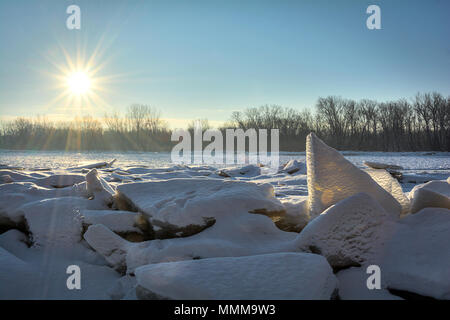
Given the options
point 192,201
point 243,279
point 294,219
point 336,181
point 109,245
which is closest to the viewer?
point 243,279

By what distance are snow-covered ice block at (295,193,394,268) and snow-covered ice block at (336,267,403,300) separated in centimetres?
6

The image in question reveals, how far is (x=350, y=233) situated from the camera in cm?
180

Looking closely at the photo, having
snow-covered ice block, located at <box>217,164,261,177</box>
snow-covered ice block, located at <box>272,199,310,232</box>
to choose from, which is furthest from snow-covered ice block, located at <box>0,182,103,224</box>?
snow-covered ice block, located at <box>217,164,261,177</box>

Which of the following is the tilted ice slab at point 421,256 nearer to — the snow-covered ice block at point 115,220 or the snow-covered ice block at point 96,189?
the snow-covered ice block at point 115,220

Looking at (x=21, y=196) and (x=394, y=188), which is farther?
(x=21, y=196)

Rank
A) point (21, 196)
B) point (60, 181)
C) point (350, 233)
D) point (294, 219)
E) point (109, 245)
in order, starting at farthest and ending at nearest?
1. point (60, 181)
2. point (21, 196)
3. point (294, 219)
4. point (109, 245)
5. point (350, 233)

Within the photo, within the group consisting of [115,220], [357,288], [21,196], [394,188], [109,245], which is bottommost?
[357,288]

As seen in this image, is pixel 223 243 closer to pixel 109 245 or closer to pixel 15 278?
pixel 109 245

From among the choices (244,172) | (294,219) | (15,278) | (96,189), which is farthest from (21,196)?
(244,172)

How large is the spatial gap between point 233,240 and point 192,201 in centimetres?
52

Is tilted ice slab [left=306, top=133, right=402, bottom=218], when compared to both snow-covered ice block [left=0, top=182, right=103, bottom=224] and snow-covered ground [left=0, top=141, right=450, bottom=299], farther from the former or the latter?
snow-covered ice block [left=0, top=182, right=103, bottom=224]

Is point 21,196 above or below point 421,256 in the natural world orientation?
above

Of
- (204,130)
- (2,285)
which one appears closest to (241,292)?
(2,285)

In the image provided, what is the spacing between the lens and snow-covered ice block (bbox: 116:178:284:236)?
85.0 inches
